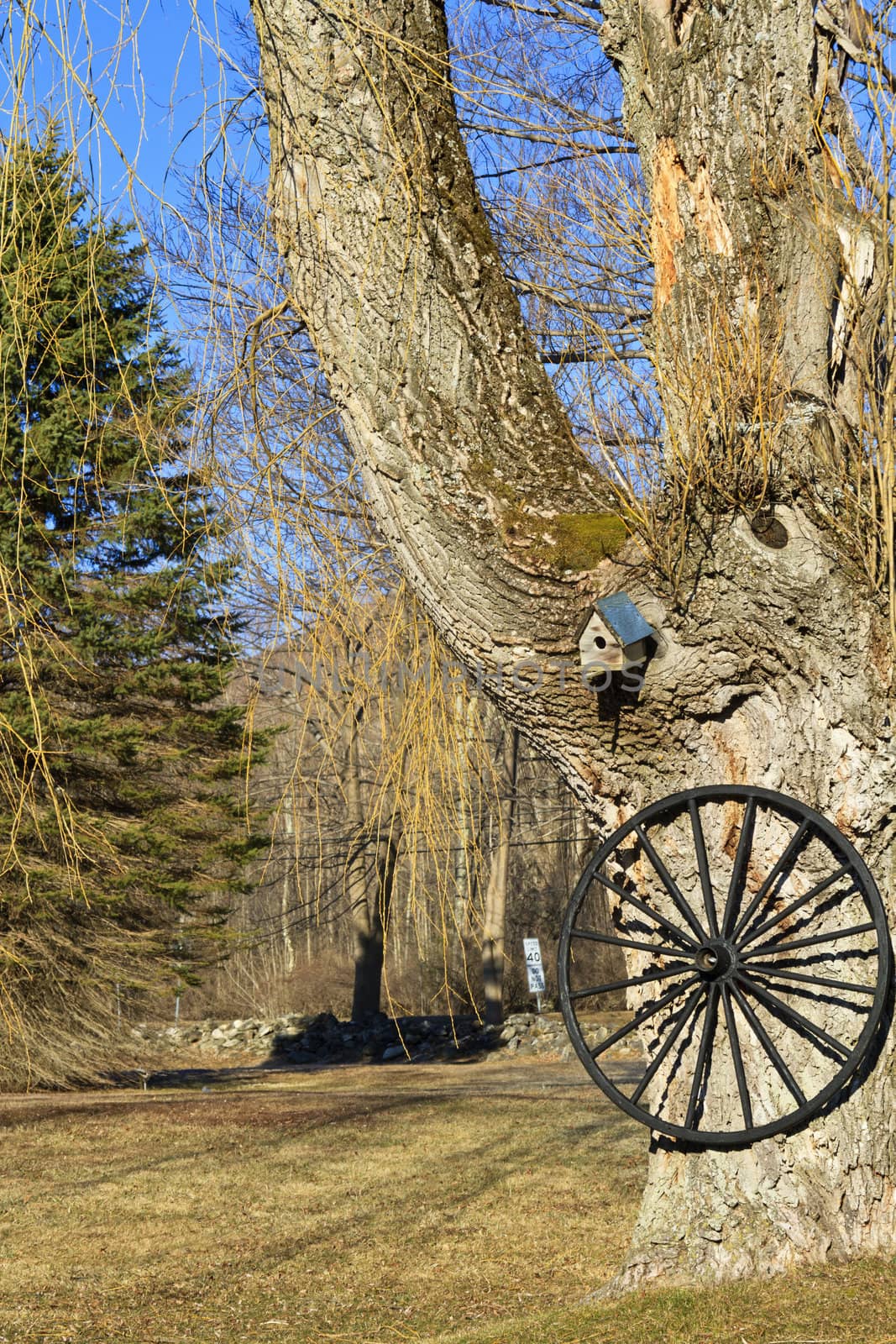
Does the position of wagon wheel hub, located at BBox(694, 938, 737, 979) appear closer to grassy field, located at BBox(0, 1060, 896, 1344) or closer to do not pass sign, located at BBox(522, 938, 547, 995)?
grassy field, located at BBox(0, 1060, 896, 1344)

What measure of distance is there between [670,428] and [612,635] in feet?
1.95

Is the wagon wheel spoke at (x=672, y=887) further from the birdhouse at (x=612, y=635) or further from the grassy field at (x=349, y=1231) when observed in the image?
the grassy field at (x=349, y=1231)

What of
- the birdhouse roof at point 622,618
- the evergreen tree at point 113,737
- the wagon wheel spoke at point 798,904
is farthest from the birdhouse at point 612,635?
the evergreen tree at point 113,737

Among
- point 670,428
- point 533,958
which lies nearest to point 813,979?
point 670,428

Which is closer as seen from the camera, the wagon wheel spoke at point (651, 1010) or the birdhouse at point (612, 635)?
the birdhouse at point (612, 635)

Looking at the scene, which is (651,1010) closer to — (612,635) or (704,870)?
→ (704,870)

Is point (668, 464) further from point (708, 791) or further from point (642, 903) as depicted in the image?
point (642, 903)

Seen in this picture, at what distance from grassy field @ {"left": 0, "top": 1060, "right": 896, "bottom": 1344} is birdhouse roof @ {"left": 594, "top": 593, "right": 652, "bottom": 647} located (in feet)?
5.46

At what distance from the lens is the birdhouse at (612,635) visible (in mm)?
3080

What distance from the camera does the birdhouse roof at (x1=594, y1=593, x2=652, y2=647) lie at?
3.07m

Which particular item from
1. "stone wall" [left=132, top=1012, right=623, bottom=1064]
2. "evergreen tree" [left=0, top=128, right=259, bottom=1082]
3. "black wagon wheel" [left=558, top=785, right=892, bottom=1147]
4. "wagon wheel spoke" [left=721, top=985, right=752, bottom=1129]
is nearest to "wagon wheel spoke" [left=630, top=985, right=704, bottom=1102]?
"black wagon wheel" [left=558, top=785, right=892, bottom=1147]

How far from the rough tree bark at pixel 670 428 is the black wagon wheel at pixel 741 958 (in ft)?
0.32

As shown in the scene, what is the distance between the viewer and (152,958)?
37.1 ft

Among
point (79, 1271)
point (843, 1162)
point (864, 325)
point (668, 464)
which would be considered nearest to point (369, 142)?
point (668, 464)
